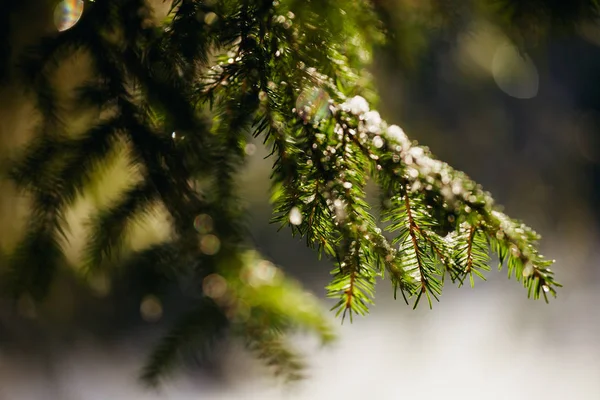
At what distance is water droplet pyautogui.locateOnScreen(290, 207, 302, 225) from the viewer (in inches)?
22.1

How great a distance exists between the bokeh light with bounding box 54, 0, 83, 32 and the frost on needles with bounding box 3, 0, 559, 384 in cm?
2

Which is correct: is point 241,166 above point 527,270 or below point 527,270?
above

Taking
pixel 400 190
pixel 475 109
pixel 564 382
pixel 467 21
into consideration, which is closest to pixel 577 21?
pixel 400 190

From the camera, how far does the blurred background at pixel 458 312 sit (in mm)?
2830

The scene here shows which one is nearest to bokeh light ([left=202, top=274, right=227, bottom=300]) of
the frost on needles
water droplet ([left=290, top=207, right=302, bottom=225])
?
the frost on needles

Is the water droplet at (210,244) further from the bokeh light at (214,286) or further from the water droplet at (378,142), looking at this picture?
the water droplet at (378,142)

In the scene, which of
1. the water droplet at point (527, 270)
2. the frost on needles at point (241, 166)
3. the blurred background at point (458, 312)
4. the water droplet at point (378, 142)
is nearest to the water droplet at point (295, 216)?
the frost on needles at point (241, 166)

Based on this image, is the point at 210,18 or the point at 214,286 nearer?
the point at 210,18

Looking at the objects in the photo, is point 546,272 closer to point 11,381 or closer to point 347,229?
point 347,229

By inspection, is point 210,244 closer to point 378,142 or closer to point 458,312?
point 378,142

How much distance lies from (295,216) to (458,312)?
3.43 m

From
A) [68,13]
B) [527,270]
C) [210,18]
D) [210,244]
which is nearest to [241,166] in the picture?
[210,244]

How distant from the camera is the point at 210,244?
0.86 m

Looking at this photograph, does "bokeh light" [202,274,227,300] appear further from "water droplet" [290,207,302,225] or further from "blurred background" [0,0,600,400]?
"blurred background" [0,0,600,400]
